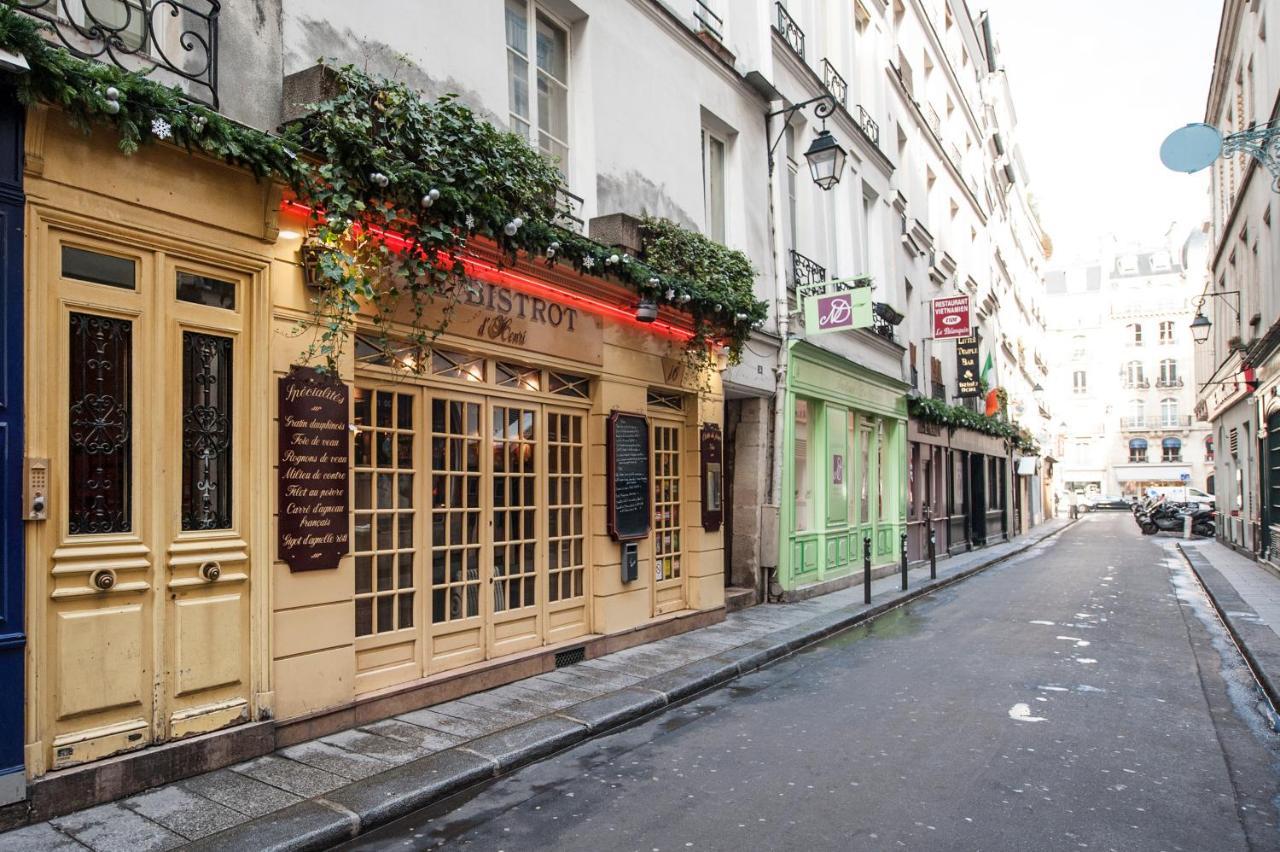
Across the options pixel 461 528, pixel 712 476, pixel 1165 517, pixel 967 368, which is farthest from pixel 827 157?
pixel 1165 517

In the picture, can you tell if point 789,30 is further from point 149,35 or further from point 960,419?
point 960,419

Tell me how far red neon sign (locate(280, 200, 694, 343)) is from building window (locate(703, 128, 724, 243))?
2.50 m

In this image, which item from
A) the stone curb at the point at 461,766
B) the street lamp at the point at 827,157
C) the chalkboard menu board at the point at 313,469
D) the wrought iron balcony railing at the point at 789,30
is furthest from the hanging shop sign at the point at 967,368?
the chalkboard menu board at the point at 313,469

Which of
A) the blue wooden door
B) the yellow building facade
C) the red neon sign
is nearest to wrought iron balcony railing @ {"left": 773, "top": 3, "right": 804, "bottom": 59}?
the red neon sign

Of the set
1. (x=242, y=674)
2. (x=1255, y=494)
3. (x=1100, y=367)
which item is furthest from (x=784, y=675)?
(x=1100, y=367)

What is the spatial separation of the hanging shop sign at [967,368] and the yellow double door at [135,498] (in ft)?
70.7

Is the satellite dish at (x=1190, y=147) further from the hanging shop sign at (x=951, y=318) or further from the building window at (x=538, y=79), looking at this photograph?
the hanging shop sign at (x=951, y=318)

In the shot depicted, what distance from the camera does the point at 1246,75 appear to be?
1958cm

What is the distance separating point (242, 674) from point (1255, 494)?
22028mm

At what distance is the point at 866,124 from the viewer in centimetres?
1789

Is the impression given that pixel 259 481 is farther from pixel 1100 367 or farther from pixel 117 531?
pixel 1100 367

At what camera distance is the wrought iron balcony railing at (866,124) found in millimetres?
17438

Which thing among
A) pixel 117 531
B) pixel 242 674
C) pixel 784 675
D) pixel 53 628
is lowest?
pixel 784 675

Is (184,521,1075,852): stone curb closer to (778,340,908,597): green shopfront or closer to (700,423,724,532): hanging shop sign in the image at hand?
(700,423,724,532): hanging shop sign
